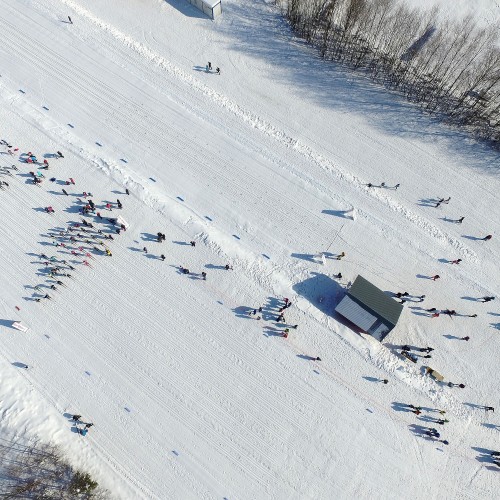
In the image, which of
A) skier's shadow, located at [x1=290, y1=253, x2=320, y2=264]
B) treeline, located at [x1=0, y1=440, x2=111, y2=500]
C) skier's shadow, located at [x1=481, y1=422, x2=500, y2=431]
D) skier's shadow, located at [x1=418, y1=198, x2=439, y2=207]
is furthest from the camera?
skier's shadow, located at [x1=418, y1=198, x2=439, y2=207]

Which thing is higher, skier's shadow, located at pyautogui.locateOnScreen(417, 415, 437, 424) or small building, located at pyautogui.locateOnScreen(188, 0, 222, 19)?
small building, located at pyautogui.locateOnScreen(188, 0, 222, 19)

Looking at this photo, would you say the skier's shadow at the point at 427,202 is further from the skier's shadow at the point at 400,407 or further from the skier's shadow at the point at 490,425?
the skier's shadow at the point at 490,425

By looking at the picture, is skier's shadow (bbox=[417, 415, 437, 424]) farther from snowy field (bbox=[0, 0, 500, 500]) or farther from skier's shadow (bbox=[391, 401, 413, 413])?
skier's shadow (bbox=[391, 401, 413, 413])

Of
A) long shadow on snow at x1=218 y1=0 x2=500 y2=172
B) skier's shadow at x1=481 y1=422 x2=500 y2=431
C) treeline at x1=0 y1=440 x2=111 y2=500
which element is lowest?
treeline at x1=0 y1=440 x2=111 y2=500

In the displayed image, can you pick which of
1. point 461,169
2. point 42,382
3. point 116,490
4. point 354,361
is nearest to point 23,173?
point 42,382

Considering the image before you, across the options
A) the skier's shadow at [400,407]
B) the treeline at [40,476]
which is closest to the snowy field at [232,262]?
the skier's shadow at [400,407]

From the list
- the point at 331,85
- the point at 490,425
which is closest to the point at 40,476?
the point at 490,425

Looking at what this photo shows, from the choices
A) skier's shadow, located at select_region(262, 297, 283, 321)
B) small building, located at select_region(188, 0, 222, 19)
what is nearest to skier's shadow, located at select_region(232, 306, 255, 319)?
skier's shadow, located at select_region(262, 297, 283, 321)
